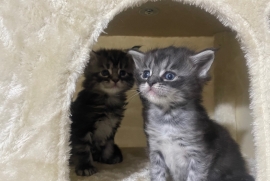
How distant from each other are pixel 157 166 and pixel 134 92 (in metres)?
0.75

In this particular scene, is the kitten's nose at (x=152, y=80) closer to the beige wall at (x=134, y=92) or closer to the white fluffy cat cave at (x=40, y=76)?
the white fluffy cat cave at (x=40, y=76)

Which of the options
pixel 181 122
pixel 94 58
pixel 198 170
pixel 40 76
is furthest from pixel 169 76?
pixel 94 58

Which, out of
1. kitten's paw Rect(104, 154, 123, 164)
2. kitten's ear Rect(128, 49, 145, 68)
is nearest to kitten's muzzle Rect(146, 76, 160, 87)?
kitten's ear Rect(128, 49, 145, 68)

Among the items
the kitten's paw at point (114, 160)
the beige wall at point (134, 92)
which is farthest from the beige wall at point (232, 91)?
the kitten's paw at point (114, 160)

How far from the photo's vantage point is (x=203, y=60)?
1.42m

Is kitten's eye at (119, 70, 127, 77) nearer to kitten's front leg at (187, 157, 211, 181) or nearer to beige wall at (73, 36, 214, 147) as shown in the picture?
beige wall at (73, 36, 214, 147)

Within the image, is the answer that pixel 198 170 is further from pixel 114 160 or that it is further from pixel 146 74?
pixel 114 160

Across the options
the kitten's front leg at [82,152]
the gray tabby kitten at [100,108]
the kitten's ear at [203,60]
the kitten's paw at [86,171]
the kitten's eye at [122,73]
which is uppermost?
the kitten's ear at [203,60]

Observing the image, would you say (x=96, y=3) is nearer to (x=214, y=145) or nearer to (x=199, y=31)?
(x=214, y=145)

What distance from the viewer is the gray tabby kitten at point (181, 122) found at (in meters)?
1.39

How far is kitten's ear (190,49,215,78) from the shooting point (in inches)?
54.7

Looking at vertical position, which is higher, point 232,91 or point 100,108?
point 232,91

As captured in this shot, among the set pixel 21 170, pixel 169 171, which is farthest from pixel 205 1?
pixel 21 170

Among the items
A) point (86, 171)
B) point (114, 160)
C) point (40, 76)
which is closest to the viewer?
point (40, 76)
